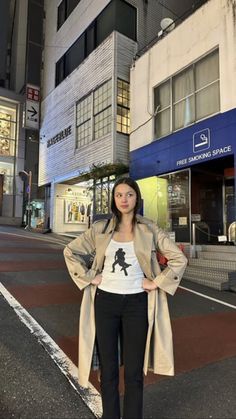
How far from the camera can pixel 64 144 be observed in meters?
21.1

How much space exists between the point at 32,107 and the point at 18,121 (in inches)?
354

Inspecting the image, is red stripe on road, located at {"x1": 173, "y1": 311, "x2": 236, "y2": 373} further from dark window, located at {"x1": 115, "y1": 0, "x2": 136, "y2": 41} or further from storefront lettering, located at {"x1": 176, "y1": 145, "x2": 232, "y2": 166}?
dark window, located at {"x1": 115, "y1": 0, "x2": 136, "y2": 41}

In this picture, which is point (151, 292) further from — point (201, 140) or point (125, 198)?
point (201, 140)

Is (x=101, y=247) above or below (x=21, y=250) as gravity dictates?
above

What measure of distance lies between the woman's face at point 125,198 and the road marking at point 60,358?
1.71 metres

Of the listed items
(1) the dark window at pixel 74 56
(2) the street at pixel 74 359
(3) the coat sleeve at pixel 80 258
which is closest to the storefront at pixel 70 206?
(1) the dark window at pixel 74 56

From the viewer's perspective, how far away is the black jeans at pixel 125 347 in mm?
2461

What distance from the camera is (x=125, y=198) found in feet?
8.66

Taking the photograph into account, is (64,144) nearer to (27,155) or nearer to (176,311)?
(27,155)

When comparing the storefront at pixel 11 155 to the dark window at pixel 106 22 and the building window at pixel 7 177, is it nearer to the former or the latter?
the building window at pixel 7 177

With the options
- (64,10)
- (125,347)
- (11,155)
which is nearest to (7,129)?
(11,155)

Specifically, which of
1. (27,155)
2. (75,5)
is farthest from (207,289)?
(27,155)

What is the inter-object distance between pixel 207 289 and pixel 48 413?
5.91m

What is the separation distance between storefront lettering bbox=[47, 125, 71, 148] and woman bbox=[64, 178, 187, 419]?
61.3 feet
